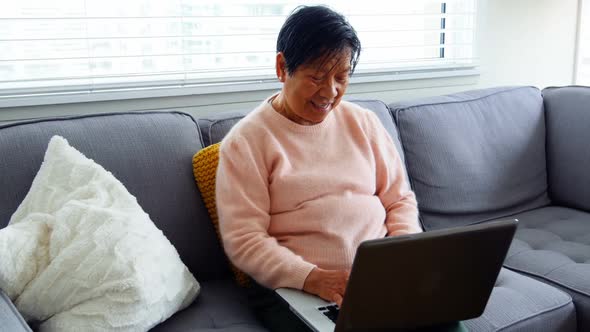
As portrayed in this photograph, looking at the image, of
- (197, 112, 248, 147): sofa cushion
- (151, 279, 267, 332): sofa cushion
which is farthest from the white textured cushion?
(197, 112, 248, 147): sofa cushion

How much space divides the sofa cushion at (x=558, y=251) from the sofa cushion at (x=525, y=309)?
45 mm

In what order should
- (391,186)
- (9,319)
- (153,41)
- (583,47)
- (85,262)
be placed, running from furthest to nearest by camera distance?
(583,47)
(153,41)
(391,186)
(85,262)
(9,319)

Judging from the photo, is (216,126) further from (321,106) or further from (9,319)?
(9,319)

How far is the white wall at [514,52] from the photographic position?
2.62 metres

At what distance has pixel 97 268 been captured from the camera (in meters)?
1.34

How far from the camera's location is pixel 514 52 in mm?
2924

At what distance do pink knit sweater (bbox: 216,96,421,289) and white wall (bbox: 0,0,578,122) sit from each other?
678mm

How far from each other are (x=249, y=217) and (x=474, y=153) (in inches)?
39.8

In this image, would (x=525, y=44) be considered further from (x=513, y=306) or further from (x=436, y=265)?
(x=436, y=265)

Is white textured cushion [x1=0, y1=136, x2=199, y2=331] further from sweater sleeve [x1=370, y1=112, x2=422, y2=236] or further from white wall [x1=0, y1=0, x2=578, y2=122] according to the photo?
white wall [x1=0, y1=0, x2=578, y2=122]

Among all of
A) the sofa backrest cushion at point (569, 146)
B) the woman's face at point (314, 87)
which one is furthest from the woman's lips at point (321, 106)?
the sofa backrest cushion at point (569, 146)

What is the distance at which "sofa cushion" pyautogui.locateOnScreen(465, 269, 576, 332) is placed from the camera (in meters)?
1.56

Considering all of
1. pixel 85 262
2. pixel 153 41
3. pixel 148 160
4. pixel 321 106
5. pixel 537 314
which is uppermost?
pixel 153 41

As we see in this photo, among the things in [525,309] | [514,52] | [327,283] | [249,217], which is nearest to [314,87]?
[249,217]
